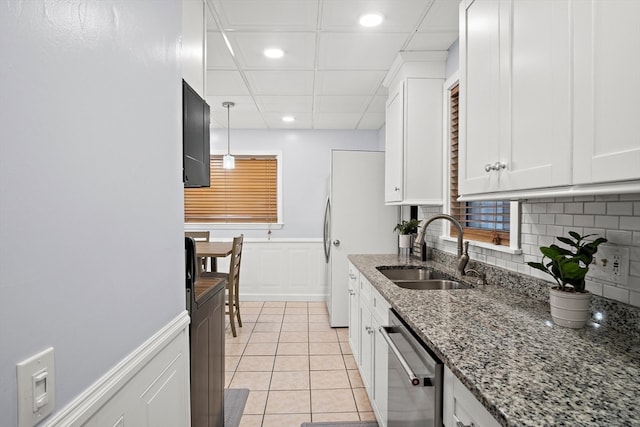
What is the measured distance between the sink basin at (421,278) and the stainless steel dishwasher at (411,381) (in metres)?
0.61

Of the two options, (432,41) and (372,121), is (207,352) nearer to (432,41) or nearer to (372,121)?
(432,41)

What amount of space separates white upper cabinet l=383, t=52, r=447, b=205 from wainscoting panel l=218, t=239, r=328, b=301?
2.52 metres

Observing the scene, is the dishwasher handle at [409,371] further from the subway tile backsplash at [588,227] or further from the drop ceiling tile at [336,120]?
the drop ceiling tile at [336,120]

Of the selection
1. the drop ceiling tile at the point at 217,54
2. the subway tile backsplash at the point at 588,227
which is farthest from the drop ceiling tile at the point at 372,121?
the subway tile backsplash at the point at 588,227

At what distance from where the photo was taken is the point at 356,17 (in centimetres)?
220

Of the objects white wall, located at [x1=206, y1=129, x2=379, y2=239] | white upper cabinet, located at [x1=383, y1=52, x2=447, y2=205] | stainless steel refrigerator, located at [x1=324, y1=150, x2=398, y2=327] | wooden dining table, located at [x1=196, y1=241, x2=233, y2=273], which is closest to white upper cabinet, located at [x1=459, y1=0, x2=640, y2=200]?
white upper cabinet, located at [x1=383, y1=52, x2=447, y2=205]

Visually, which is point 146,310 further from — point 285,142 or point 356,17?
point 285,142

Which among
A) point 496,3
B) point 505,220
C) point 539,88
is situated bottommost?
point 505,220

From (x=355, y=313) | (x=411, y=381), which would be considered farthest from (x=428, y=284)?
(x=411, y=381)

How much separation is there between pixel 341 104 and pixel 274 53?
138cm

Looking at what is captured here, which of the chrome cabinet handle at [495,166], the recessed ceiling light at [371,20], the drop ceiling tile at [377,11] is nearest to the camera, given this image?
the chrome cabinet handle at [495,166]

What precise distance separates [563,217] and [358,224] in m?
2.50

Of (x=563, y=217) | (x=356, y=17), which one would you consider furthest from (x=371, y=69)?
(x=563, y=217)

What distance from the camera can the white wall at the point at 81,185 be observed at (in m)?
0.60
